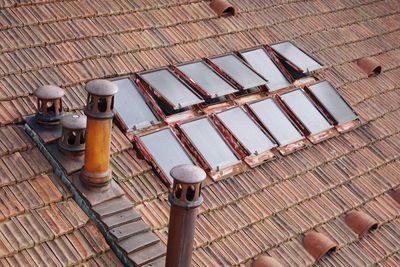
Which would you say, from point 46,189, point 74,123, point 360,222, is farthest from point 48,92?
point 360,222

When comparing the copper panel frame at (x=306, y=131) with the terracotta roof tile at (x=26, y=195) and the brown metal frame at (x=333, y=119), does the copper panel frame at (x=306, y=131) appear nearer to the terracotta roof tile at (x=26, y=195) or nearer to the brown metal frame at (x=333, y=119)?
the brown metal frame at (x=333, y=119)

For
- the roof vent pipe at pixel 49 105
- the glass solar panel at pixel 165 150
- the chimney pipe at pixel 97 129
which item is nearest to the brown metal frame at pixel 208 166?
the glass solar panel at pixel 165 150

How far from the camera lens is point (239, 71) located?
864 cm

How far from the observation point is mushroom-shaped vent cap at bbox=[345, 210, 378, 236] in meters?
7.84

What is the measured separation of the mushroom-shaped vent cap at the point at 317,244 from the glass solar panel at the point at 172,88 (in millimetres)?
1969

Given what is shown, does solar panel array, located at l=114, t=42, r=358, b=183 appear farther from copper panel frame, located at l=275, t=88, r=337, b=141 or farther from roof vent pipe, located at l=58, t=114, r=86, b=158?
roof vent pipe, located at l=58, t=114, r=86, b=158

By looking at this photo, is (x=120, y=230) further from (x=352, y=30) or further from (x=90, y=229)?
(x=352, y=30)

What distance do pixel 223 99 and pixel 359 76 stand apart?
2.74 meters

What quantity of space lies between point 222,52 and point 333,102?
5.36 feet

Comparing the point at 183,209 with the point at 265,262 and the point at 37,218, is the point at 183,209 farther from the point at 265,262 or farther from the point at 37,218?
the point at 265,262

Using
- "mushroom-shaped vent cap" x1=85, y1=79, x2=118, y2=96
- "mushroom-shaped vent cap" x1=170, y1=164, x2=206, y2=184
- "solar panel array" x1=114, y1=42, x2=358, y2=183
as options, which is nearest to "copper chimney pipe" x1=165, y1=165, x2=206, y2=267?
"mushroom-shaped vent cap" x1=170, y1=164, x2=206, y2=184

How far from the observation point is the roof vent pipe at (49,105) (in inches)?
255

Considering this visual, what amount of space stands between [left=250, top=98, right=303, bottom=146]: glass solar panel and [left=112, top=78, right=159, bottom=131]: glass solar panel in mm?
1406

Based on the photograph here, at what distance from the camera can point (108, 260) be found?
6.08 meters
